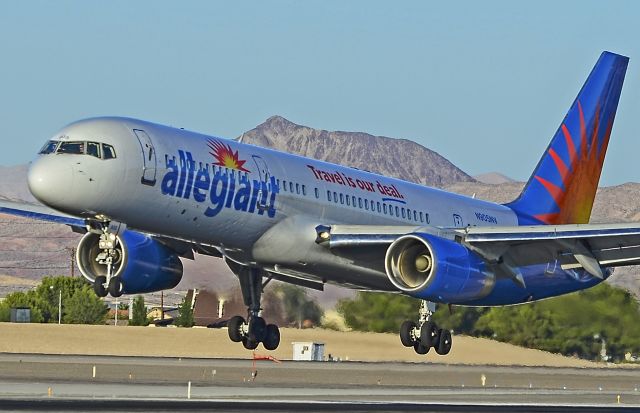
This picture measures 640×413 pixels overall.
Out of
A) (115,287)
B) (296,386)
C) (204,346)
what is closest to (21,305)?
(204,346)

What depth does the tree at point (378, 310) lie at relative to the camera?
214 feet

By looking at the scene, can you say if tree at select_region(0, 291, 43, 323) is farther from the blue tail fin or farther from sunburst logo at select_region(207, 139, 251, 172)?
sunburst logo at select_region(207, 139, 251, 172)

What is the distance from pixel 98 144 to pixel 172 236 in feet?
12.4

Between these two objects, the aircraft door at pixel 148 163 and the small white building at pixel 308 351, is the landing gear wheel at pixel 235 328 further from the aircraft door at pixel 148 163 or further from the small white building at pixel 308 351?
the small white building at pixel 308 351

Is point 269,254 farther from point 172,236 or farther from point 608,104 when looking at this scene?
point 608,104

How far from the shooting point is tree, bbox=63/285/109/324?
374ft

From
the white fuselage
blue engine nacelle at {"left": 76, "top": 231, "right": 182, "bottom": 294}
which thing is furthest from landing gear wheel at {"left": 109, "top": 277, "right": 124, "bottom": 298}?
blue engine nacelle at {"left": 76, "top": 231, "right": 182, "bottom": 294}

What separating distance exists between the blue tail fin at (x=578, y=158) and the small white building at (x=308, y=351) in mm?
27738

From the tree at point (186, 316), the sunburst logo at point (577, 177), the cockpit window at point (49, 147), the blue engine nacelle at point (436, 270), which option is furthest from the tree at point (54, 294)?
the cockpit window at point (49, 147)

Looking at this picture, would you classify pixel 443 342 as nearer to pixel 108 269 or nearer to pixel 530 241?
pixel 530 241

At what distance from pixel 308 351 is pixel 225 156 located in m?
42.1

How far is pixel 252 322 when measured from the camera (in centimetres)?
4753

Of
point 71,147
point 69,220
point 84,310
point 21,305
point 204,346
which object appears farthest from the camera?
point 21,305

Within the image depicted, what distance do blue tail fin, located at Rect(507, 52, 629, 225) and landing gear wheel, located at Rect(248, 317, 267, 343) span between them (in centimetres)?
1170
